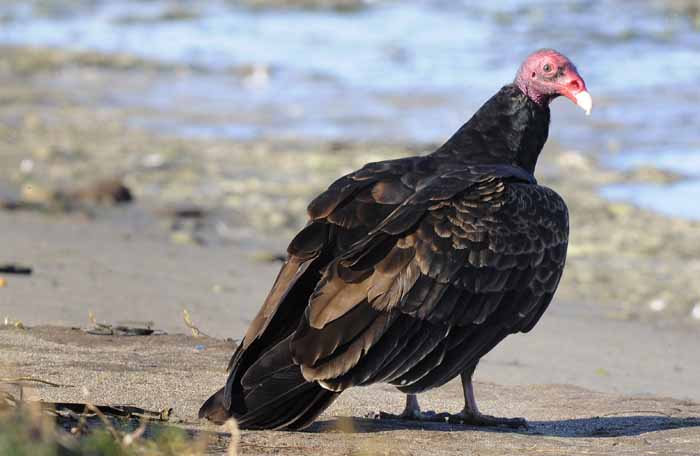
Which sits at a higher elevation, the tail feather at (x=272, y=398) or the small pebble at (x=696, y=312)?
the small pebble at (x=696, y=312)

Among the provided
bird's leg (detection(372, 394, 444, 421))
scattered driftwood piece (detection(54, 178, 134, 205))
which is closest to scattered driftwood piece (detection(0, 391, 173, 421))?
bird's leg (detection(372, 394, 444, 421))

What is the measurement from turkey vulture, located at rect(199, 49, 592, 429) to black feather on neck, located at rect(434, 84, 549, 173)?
0.89 ft

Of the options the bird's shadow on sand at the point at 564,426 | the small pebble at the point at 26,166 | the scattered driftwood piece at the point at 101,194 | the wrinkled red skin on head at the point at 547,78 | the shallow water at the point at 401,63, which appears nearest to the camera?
the bird's shadow on sand at the point at 564,426

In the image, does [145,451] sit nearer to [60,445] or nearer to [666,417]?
[60,445]

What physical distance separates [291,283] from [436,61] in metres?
11.1

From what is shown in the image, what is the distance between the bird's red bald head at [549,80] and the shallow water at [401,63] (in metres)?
3.48

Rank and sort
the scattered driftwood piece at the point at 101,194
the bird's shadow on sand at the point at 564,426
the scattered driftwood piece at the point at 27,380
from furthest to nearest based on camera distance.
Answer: the scattered driftwood piece at the point at 101,194, the bird's shadow on sand at the point at 564,426, the scattered driftwood piece at the point at 27,380

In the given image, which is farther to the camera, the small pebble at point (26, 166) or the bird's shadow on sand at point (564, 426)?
the small pebble at point (26, 166)

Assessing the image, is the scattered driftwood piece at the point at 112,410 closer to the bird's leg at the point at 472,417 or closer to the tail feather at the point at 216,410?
the tail feather at the point at 216,410

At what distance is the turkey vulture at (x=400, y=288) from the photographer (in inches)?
163

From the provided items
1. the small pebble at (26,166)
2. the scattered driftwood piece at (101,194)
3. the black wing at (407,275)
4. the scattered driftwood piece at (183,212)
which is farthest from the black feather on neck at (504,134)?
the small pebble at (26,166)

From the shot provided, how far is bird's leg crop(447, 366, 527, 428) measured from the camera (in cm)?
463

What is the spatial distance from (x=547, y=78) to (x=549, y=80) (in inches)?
0.5

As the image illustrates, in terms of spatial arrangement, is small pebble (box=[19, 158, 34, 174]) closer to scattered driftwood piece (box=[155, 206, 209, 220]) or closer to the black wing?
scattered driftwood piece (box=[155, 206, 209, 220])
